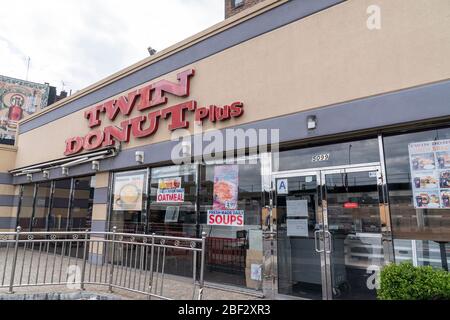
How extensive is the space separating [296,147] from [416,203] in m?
2.22

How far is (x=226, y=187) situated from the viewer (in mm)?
7258

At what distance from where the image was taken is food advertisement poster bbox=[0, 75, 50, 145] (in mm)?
27844

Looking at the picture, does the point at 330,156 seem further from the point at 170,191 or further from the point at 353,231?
the point at 170,191

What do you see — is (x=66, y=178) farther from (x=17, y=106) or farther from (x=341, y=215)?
(x=17, y=106)

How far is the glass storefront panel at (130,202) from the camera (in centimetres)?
909

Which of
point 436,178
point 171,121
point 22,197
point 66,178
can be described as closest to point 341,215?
point 436,178

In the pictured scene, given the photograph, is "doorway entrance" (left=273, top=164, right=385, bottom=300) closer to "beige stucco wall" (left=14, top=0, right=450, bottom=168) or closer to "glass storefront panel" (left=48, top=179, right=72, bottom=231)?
"beige stucco wall" (left=14, top=0, right=450, bottom=168)

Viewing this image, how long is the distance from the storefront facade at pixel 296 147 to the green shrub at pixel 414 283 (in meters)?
1.07

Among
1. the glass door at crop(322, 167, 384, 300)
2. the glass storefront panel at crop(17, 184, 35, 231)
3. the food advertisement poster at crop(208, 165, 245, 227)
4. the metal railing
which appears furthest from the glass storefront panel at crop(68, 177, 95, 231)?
the glass door at crop(322, 167, 384, 300)

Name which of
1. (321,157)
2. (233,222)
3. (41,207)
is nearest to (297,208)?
(321,157)

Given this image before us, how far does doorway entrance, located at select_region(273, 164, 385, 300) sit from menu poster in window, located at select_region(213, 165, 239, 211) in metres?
1.01

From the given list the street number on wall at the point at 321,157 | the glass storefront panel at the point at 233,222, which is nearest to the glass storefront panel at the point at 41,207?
the glass storefront panel at the point at 233,222

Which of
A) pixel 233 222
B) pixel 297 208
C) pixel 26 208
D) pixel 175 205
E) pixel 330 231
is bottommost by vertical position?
pixel 330 231
